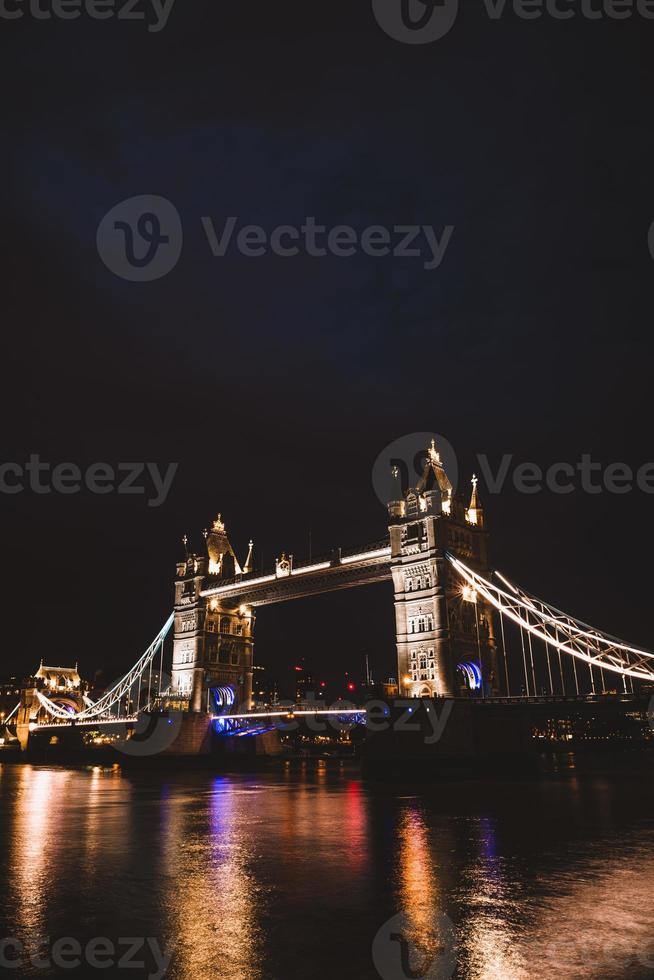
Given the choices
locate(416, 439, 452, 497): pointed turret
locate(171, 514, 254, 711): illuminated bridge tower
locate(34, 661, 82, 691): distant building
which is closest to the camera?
locate(416, 439, 452, 497): pointed turret

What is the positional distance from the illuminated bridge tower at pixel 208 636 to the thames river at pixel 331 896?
63.0m

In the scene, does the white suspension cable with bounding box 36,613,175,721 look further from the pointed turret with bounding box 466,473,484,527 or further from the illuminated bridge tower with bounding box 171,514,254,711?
the pointed turret with bounding box 466,473,484,527

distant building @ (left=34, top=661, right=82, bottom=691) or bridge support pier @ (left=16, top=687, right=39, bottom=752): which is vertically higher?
distant building @ (left=34, top=661, right=82, bottom=691)

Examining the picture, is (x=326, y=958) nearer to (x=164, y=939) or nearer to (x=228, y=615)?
(x=164, y=939)

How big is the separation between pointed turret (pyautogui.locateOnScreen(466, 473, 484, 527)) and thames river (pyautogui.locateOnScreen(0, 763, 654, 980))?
4223cm

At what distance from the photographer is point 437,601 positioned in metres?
60.1

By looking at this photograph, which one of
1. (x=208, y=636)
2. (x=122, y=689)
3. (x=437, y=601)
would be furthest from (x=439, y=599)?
(x=122, y=689)

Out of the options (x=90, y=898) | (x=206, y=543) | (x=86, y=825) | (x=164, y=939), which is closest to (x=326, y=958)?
(x=164, y=939)

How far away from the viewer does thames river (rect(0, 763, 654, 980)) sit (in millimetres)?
9039

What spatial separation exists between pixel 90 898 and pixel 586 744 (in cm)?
14360

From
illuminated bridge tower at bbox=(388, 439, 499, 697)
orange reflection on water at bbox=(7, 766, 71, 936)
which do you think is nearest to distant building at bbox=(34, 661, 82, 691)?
illuminated bridge tower at bbox=(388, 439, 499, 697)

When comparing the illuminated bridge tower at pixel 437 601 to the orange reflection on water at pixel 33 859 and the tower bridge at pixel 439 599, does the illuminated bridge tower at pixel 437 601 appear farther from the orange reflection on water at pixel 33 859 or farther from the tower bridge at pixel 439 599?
the orange reflection on water at pixel 33 859

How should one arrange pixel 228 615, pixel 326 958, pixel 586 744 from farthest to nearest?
pixel 586 744 < pixel 228 615 < pixel 326 958

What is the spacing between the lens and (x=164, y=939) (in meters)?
10.0
